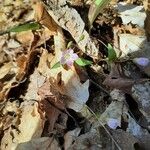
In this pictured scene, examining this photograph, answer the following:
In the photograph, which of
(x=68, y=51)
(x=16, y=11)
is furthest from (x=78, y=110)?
(x=16, y=11)

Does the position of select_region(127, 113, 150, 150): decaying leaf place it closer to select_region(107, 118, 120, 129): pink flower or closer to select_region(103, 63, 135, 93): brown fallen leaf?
select_region(107, 118, 120, 129): pink flower

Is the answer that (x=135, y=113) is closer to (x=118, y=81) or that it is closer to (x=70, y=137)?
(x=118, y=81)

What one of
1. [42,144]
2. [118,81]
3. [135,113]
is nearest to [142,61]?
[118,81]

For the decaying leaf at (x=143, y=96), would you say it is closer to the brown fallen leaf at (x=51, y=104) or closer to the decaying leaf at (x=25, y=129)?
the brown fallen leaf at (x=51, y=104)

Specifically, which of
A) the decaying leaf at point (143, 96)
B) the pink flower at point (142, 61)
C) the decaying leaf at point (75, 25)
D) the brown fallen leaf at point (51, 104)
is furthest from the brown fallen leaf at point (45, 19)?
the decaying leaf at point (143, 96)

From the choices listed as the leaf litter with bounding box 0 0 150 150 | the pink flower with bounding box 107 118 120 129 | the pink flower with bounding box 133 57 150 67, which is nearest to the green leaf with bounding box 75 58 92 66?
the leaf litter with bounding box 0 0 150 150

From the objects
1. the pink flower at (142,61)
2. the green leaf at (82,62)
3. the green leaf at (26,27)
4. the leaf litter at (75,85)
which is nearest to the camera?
the leaf litter at (75,85)
